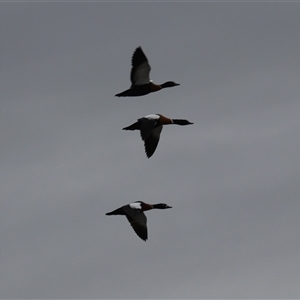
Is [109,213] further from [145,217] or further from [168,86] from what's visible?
[168,86]

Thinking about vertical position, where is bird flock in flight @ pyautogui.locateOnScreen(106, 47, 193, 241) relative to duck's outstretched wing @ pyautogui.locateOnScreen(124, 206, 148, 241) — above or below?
above

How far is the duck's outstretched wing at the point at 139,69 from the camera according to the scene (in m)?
91.6

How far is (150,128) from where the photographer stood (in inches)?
3679

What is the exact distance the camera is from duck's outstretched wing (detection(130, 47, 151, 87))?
300 ft

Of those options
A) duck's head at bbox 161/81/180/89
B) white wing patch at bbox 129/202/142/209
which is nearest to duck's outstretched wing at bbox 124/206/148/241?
white wing patch at bbox 129/202/142/209

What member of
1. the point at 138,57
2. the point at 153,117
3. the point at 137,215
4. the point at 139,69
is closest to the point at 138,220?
the point at 137,215

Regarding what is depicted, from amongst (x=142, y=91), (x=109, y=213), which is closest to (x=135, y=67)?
(x=142, y=91)

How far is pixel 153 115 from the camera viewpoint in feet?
312

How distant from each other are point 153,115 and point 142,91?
7.81 ft

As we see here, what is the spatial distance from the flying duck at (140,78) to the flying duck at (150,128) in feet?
5.77

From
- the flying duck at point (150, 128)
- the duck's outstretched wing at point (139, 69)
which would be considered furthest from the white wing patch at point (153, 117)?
the duck's outstretched wing at point (139, 69)

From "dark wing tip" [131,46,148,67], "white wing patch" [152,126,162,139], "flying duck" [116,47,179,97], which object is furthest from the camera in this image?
"white wing patch" [152,126,162,139]

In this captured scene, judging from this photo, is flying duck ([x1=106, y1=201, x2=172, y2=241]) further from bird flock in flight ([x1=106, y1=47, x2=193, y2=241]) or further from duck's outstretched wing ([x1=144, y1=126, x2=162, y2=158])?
duck's outstretched wing ([x1=144, y1=126, x2=162, y2=158])

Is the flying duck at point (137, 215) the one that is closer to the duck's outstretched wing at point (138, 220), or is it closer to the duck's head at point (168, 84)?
the duck's outstretched wing at point (138, 220)
